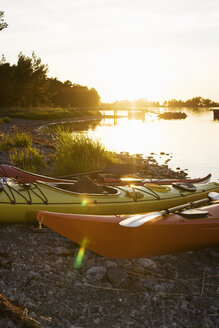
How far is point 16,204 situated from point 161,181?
10.0ft

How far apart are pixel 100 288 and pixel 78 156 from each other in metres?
5.51

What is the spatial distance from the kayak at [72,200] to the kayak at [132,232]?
2.85ft

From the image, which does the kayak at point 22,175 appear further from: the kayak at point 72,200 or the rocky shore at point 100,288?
the rocky shore at point 100,288

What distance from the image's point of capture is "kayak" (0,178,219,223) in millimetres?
4738

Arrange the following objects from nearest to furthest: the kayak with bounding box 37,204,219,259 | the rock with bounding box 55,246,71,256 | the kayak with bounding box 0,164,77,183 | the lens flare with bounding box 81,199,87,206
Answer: the kayak with bounding box 37,204,219,259 < the rock with bounding box 55,246,71,256 < the lens flare with bounding box 81,199,87,206 < the kayak with bounding box 0,164,77,183

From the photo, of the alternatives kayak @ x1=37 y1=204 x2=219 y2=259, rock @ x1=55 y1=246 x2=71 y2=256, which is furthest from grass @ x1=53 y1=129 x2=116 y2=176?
kayak @ x1=37 y1=204 x2=219 y2=259

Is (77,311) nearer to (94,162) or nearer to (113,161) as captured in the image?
(94,162)

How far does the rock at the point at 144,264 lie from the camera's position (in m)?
3.92

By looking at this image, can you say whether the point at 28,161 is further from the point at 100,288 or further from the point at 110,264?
the point at 100,288

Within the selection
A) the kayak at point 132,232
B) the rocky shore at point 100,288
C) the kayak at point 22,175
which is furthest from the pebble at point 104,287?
the kayak at point 22,175

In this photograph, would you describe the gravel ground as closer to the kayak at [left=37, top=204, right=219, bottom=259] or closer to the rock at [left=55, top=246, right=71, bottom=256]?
the rock at [left=55, top=246, right=71, bottom=256]

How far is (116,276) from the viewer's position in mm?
3594

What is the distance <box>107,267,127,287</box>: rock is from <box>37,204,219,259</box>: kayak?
1.15 feet

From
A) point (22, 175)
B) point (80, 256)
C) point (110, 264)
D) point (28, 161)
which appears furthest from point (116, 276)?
point (28, 161)
